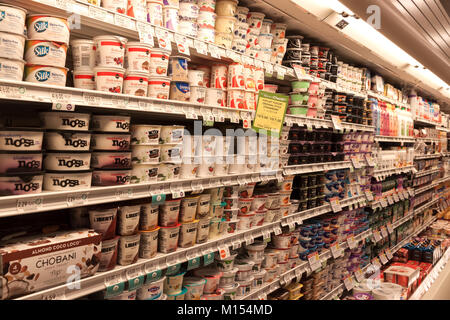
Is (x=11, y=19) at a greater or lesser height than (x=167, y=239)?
greater

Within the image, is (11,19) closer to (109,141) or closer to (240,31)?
(109,141)

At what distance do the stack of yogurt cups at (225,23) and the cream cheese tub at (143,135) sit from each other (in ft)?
2.36

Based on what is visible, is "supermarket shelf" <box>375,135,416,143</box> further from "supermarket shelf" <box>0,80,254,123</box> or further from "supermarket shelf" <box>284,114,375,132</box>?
"supermarket shelf" <box>0,80,254,123</box>

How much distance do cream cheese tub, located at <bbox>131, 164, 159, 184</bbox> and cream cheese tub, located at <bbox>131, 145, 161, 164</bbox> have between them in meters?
0.02

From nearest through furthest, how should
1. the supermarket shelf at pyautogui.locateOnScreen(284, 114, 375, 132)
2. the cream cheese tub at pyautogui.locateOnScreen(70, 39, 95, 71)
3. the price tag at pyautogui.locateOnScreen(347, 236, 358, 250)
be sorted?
the cream cheese tub at pyautogui.locateOnScreen(70, 39, 95, 71), the supermarket shelf at pyautogui.locateOnScreen(284, 114, 375, 132), the price tag at pyautogui.locateOnScreen(347, 236, 358, 250)

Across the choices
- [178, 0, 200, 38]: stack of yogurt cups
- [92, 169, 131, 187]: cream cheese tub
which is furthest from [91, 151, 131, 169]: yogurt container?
[178, 0, 200, 38]: stack of yogurt cups

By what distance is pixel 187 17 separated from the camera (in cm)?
181

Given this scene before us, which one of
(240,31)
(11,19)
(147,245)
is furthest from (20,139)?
(240,31)

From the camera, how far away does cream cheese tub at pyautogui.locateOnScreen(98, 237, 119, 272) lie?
4.91ft

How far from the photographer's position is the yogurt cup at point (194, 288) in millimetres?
1901

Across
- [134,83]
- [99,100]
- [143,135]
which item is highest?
[134,83]

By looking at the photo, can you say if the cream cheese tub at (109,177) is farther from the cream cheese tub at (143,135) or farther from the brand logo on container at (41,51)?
the brand logo on container at (41,51)

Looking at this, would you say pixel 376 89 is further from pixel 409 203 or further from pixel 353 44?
pixel 409 203
